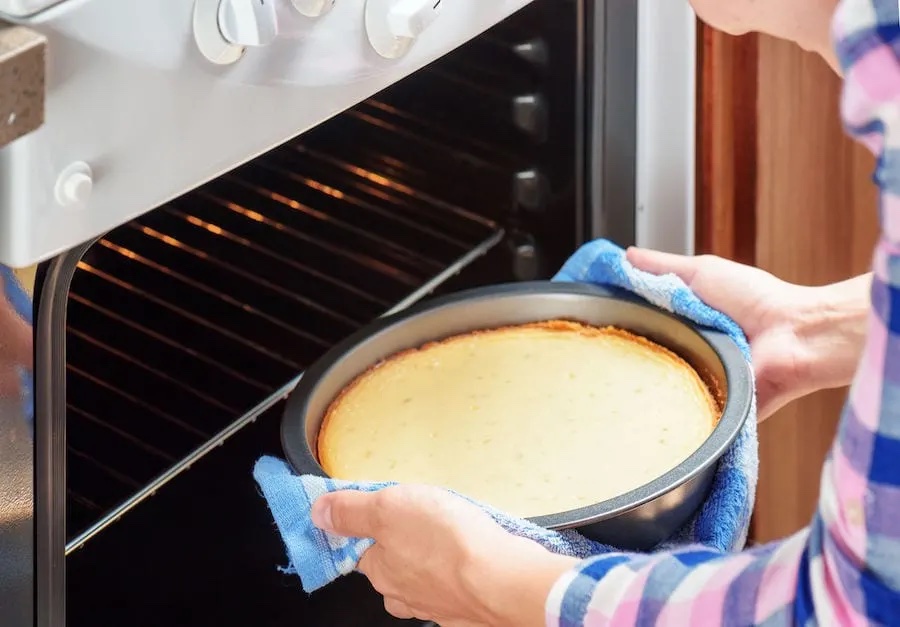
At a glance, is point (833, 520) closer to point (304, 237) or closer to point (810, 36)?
point (810, 36)

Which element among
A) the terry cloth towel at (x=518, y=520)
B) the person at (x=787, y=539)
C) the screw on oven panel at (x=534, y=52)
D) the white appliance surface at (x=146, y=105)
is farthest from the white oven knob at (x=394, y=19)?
the screw on oven panel at (x=534, y=52)

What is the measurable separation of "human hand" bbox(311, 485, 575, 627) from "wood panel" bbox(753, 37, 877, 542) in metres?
0.55

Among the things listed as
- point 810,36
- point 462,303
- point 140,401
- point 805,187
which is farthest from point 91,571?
point 805,187

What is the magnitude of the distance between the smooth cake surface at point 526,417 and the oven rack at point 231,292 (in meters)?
0.13

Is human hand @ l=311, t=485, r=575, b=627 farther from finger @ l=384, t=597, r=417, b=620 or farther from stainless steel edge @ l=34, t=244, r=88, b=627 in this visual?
stainless steel edge @ l=34, t=244, r=88, b=627

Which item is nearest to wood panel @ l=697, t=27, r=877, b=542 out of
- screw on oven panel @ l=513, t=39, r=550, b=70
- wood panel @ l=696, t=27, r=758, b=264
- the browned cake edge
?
wood panel @ l=696, t=27, r=758, b=264

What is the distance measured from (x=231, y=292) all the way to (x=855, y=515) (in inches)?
27.2

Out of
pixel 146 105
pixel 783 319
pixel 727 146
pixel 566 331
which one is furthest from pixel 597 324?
pixel 146 105

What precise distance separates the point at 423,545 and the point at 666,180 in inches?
18.7

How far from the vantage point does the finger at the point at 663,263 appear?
905 mm

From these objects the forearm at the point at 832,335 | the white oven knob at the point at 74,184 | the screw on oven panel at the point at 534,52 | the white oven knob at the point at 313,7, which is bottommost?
the forearm at the point at 832,335

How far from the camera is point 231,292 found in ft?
3.44

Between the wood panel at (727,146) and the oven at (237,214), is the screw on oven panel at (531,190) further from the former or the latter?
the wood panel at (727,146)

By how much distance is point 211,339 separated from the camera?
3.36 feet
